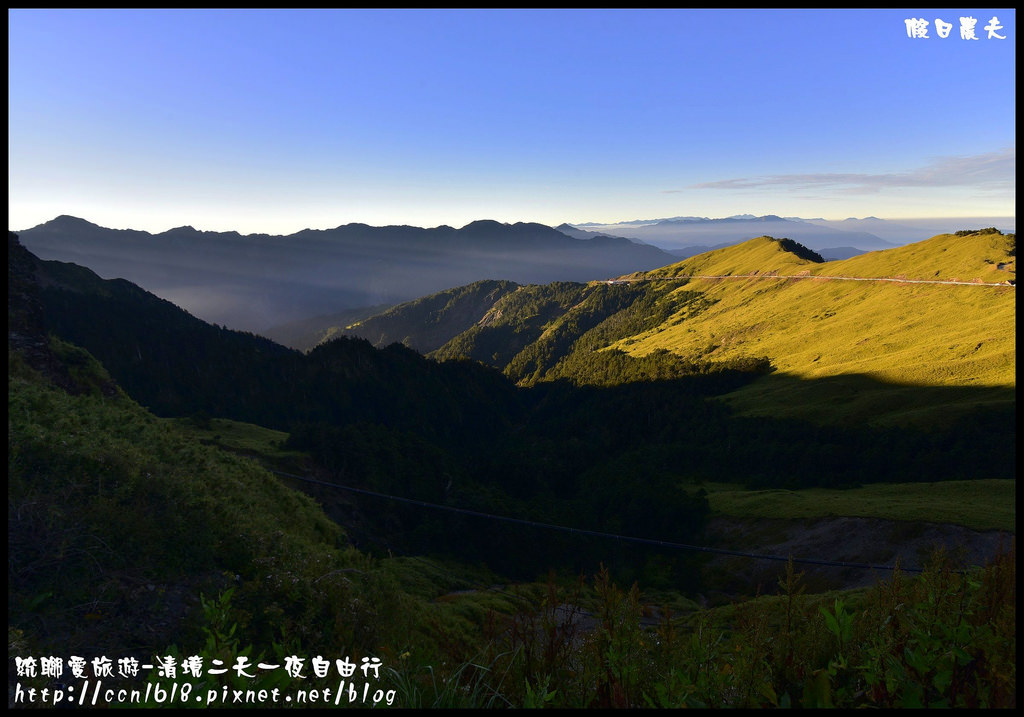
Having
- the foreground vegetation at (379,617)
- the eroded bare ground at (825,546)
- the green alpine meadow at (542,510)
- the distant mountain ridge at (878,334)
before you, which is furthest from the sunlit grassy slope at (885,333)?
the foreground vegetation at (379,617)

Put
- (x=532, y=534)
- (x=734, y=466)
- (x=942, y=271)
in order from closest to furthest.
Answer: (x=532, y=534)
(x=734, y=466)
(x=942, y=271)

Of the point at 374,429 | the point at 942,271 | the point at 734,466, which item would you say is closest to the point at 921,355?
the point at 734,466

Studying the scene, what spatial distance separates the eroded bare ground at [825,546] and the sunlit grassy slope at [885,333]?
168 ft

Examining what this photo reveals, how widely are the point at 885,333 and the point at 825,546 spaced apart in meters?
107

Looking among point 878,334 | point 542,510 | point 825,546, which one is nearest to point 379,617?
point 825,546

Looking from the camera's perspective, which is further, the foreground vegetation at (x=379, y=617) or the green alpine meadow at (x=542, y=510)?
the green alpine meadow at (x=542, y=510)

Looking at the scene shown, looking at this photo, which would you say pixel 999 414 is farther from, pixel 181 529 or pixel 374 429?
pixel 181 529

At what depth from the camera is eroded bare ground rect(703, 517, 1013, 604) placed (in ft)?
134

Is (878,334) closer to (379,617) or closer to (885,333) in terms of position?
(885,333)

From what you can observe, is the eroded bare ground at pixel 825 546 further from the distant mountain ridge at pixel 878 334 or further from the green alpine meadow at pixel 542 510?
the distant mountain ridge at pixel 878 334

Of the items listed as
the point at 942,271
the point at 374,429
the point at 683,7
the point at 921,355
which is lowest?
the point at 374,429

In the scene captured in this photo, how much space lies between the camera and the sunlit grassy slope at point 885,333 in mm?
95938

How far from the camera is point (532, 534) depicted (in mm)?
67062

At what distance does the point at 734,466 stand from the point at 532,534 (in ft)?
170
